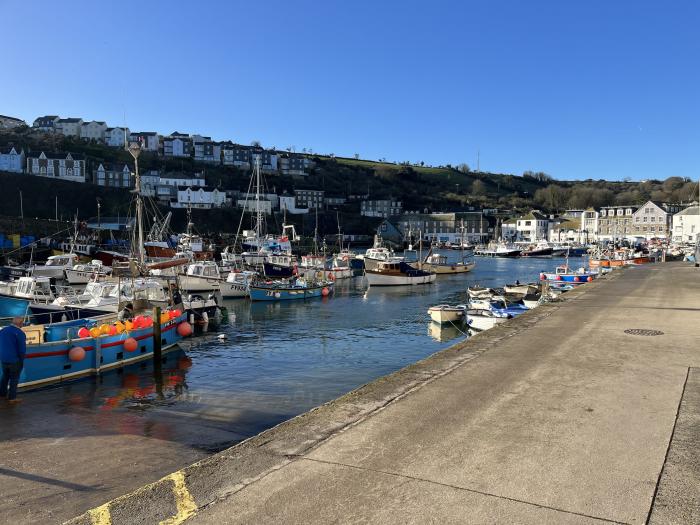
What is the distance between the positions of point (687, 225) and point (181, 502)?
135850 mm

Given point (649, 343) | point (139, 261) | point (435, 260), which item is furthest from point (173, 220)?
point (649, 343)

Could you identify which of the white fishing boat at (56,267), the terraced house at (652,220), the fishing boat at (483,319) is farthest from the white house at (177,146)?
the fishing boat at (483,319)

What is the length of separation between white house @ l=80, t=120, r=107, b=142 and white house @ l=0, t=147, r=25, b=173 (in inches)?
1660

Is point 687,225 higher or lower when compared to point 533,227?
A: lower

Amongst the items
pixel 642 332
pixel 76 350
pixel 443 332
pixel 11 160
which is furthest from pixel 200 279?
pixel 11 160

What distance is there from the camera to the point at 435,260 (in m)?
71.8

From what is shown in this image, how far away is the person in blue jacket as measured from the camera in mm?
12469

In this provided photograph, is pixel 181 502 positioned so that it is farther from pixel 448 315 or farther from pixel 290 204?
pixel 290 204

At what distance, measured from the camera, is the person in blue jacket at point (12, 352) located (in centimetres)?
1247

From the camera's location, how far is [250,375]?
18.0 meters

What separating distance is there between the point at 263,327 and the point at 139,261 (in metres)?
7.36

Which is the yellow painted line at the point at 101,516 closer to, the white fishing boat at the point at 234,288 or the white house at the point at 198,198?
the white fishing boat at the point at 234,288

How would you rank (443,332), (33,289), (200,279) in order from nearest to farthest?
(443,332) → (33,289) → (200,279)

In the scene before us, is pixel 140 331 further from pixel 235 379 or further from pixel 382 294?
pixel 382 294
